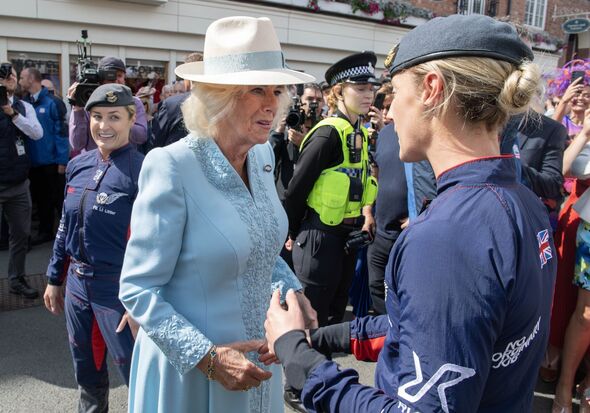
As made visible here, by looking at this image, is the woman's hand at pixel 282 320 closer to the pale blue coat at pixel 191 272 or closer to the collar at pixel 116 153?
the pale blue coat at pixel 191 272

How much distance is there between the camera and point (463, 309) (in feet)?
3.15

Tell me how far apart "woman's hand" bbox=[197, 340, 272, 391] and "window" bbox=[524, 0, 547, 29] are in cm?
1983

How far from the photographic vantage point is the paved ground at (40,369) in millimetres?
3303

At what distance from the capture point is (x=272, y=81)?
5.90 ft

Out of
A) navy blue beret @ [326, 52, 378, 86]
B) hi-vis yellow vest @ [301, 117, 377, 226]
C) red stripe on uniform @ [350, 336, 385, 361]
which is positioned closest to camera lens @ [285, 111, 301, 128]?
navy blue beret @ [326, 52, 378, 86]

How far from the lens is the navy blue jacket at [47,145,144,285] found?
263cm

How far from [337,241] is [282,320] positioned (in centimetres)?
221

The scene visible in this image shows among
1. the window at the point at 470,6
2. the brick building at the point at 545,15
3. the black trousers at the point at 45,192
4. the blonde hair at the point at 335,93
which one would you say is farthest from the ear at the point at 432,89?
the brick building at the point at 545,15

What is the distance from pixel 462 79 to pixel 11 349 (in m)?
4.06

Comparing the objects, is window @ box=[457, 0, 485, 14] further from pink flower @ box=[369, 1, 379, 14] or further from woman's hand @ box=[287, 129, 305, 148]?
woman's hand @ box=[287, 129, 305, 148]

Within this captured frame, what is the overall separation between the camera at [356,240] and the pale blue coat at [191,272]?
1.66 meters

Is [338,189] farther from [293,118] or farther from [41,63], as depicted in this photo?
[41,63]

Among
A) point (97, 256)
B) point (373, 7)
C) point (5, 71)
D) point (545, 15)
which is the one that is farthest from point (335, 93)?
point (545, 15)

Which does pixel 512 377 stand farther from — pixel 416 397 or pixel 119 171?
pixel 119 171
